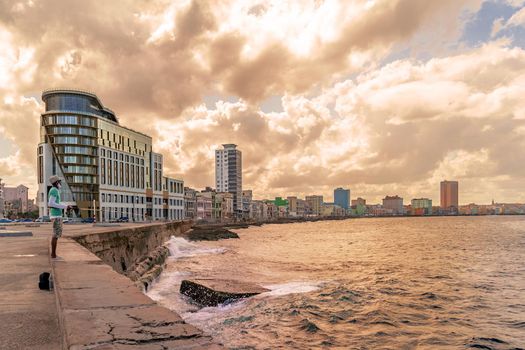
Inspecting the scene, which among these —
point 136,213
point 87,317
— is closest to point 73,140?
point 136,213

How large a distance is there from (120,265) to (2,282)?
15909 mm

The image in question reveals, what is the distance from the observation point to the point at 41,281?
7.50 meters

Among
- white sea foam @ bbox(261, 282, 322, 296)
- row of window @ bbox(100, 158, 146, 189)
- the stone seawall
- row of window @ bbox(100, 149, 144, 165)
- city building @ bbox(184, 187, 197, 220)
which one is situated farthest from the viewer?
city building @ bbox(184, 187, 197, 220)

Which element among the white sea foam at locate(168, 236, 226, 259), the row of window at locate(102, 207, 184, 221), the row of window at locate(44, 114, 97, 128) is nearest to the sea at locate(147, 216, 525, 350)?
the white sea foam at locate(168, 236, 226, 259)

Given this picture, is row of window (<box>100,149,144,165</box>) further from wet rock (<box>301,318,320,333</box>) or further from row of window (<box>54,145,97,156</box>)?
wet rock (<box>301,318,320,333</box>)

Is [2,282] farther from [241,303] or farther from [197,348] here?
[241,303]

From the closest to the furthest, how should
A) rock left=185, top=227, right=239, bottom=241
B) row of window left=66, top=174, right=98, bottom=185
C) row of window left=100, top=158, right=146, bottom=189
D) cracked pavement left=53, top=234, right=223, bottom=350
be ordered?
1. cracked pavement left=53, top=234, right=223, bottom=350
2. rock left=185, top=227, right=239, bottom=241
3. row of window left=66, top=174, right=98, bottom=185
4. row of window left=100, top=158, right=146, bottom=189

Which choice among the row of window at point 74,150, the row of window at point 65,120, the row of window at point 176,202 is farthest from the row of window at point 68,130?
the row of window at point 176,202

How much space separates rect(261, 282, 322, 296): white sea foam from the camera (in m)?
18.8

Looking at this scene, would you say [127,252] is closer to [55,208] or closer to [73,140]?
[55,208]

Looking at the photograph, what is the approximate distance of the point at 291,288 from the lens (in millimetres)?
20172

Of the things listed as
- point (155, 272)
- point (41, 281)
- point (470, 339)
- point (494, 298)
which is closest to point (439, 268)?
point (494, 298)

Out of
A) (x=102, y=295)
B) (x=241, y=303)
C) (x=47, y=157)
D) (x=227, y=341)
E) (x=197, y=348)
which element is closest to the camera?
(x=197, y=348)

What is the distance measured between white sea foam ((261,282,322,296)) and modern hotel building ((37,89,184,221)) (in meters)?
79.6
